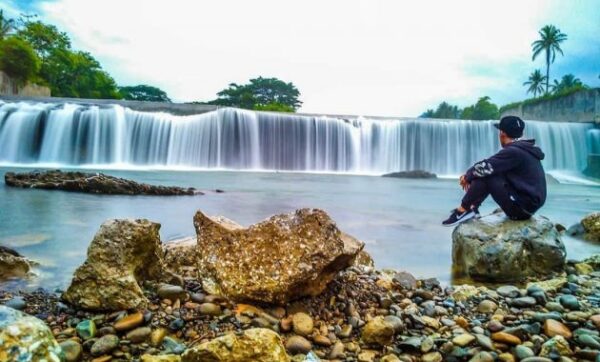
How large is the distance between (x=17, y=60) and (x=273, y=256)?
3628cm

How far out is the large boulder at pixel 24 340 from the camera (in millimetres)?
1476

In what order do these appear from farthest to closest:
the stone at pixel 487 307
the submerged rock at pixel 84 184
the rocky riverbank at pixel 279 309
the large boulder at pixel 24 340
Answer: the submerged rock at pixel 84 184 < the stone at pixel 487 307 < the rocky riverbank at pixel 279 309 < the large boulder at pixel 24 340

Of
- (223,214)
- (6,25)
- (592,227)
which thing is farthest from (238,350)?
(6,25)

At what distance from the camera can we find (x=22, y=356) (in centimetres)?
149

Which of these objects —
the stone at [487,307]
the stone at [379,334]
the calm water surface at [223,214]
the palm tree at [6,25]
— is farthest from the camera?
the palm tree at [6,25]

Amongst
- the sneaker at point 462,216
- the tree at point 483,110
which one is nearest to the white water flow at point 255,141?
the sneaker at point 462,216

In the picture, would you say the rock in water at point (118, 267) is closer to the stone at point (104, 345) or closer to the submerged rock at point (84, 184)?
the stone at point (104, 345)

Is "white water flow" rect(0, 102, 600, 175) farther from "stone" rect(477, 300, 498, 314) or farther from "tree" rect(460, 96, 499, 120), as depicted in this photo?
"tree" rect(460, 96, 499, 120)

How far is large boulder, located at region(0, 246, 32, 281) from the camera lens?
10.3 feet

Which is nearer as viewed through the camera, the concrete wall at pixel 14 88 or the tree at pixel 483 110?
the concrete wall at pixel 14 88

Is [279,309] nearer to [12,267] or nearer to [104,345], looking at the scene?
[104,345]

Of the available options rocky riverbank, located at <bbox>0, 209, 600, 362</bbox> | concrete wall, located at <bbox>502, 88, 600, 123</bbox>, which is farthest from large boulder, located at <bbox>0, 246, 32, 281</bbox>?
concrete wall, located at <bbox>502, 88, 600, 123</bbox>

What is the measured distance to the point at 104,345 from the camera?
1.98 meters

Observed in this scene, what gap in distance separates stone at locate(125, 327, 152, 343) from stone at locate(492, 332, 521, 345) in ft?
5.97
